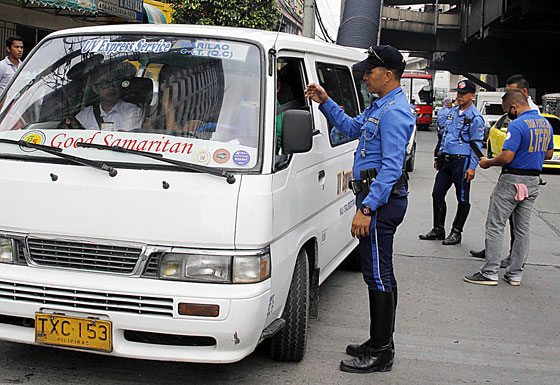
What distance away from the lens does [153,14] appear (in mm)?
16969

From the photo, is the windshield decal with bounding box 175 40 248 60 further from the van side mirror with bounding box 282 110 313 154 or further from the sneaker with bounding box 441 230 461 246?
the sneaker with bounding box 441 230 461 246

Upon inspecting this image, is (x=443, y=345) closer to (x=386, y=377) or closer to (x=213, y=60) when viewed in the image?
(x=386, y=377)

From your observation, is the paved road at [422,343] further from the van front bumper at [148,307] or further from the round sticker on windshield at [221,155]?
the round sticker on windshield at [221,155]

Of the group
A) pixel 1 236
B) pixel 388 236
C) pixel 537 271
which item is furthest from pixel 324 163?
pixel 537 271

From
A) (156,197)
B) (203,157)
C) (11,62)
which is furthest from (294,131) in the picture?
(11,62)

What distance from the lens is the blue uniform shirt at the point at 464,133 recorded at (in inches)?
340

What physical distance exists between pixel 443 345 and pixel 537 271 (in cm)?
304

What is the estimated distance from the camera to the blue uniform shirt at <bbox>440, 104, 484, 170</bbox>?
8.65 metres

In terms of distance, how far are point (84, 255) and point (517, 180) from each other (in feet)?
14.4

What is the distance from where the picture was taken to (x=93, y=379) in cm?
443

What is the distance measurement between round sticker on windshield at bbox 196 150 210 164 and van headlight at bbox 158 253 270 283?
527mm

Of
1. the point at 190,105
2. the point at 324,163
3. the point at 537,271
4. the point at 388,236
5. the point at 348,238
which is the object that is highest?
the point at 190,105

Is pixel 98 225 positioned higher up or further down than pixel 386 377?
higher up

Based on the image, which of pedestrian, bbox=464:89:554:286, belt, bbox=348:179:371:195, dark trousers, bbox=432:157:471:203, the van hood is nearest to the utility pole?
dark trousers, bbox=432:157:471:203
